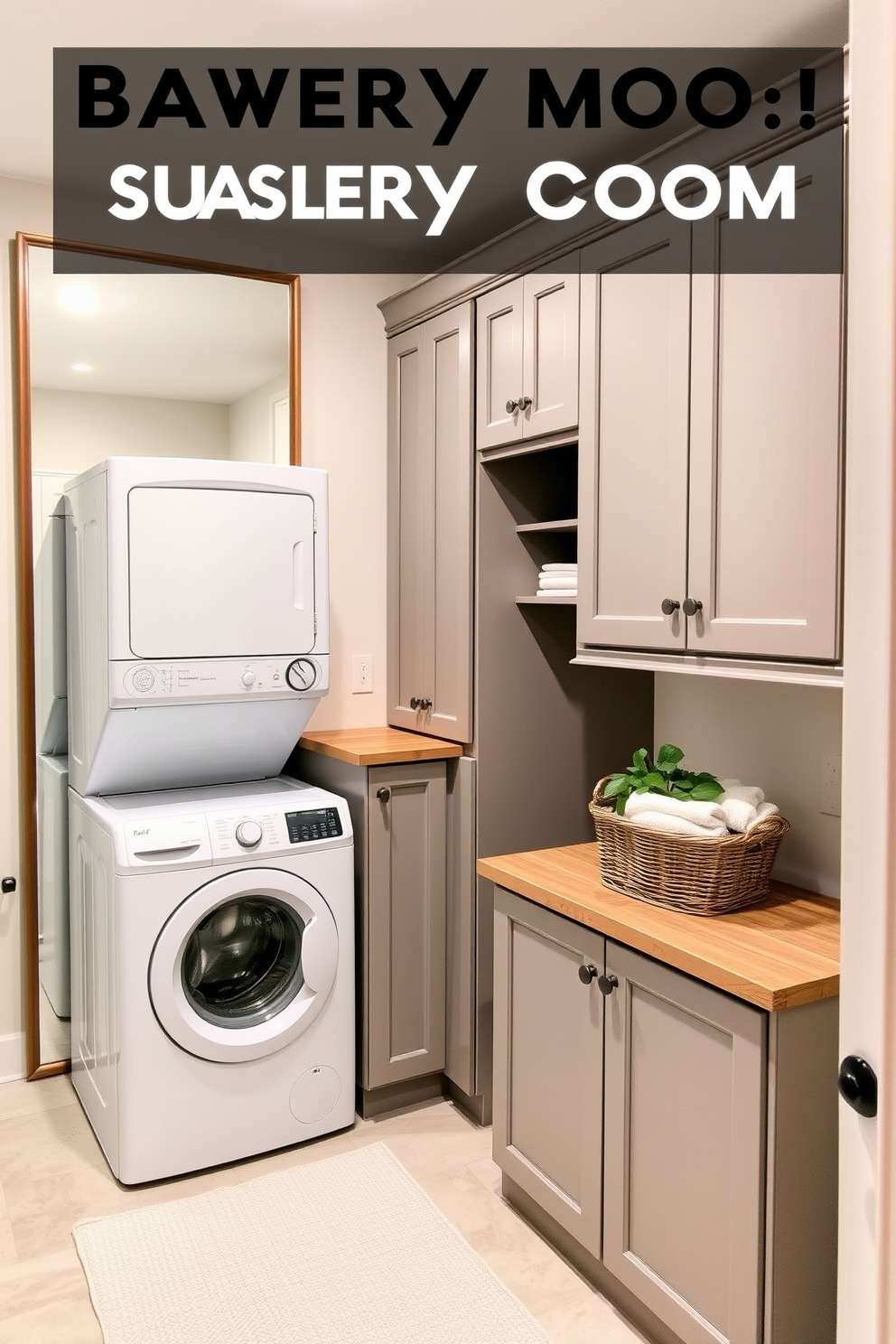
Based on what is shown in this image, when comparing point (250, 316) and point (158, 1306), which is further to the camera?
point (250, 316)

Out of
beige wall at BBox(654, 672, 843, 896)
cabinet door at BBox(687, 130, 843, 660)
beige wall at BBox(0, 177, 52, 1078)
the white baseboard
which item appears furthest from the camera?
the white baseboard

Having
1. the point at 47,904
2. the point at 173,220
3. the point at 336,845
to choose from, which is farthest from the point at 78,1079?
the point at 173,220

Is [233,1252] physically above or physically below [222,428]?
below

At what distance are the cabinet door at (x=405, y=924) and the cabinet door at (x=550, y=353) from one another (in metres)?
1.00

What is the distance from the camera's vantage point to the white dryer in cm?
240

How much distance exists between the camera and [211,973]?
2580mm

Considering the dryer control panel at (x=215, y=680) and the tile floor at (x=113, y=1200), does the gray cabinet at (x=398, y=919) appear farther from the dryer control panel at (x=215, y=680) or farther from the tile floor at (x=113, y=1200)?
the dryer control panel at (x=215, y=680)

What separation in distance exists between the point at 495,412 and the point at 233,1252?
213 centimetres

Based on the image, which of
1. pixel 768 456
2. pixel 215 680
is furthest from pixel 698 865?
pixel 215 680

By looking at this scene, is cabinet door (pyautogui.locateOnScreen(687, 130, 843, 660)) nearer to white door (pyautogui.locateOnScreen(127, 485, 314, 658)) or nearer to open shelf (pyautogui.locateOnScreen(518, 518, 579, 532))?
open shelf (pyautogui.locateOnScreen(518, 518, 579, 532))

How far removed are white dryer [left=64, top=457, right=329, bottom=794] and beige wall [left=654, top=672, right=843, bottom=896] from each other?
104cm

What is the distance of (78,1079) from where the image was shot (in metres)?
2.83

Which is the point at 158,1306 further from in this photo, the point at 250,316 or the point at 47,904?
the point at 250,316

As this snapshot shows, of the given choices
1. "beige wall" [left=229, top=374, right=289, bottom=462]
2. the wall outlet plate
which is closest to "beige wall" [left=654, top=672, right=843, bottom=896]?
the wall outlet plate
